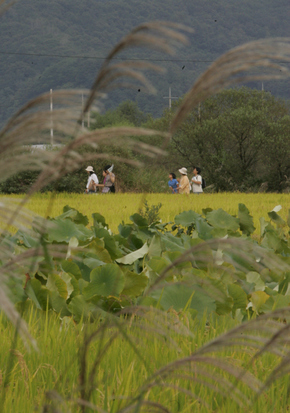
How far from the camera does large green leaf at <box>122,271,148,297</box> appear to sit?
243 cm

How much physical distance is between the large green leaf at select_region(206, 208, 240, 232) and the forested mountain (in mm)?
110818

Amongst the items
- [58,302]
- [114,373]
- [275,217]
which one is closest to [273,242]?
[275,217]

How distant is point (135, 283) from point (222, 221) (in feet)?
5.32

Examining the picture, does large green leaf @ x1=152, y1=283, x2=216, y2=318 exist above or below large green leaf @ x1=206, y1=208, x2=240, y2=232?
above

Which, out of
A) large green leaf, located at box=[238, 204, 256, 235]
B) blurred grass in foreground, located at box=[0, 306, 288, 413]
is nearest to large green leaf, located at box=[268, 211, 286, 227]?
large green leaf, located at box=[238, 204, 256, 235]

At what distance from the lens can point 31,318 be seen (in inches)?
87.2

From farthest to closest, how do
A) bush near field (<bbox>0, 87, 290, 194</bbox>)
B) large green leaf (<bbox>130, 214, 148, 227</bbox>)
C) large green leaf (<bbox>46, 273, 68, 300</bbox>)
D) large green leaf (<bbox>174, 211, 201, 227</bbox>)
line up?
bush near field (<bbox>0, 87, 290, 194</bbox>), large green leaf (<bbox>174, 211, 201, 227</bbox>), large green leaf (<bbox>130, 214, 148, 227</bbox>), large green leaf (<bbox>46, 273, 68, 300</bbox>)

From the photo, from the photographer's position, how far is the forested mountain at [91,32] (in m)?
131

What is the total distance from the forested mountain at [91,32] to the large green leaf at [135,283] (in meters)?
112

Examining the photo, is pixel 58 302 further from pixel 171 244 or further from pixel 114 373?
pixel 171 244

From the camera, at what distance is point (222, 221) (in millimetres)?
3893

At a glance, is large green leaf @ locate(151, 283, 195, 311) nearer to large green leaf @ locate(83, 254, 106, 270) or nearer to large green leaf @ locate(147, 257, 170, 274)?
large green leaf @ locate(147, 257, 170, 274)

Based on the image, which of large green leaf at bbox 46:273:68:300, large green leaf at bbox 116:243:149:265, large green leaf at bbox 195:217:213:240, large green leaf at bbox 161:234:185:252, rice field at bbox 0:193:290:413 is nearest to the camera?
A: rice field at bbox 0:193:290:413

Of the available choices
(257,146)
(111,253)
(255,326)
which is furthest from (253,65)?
(257,146)
